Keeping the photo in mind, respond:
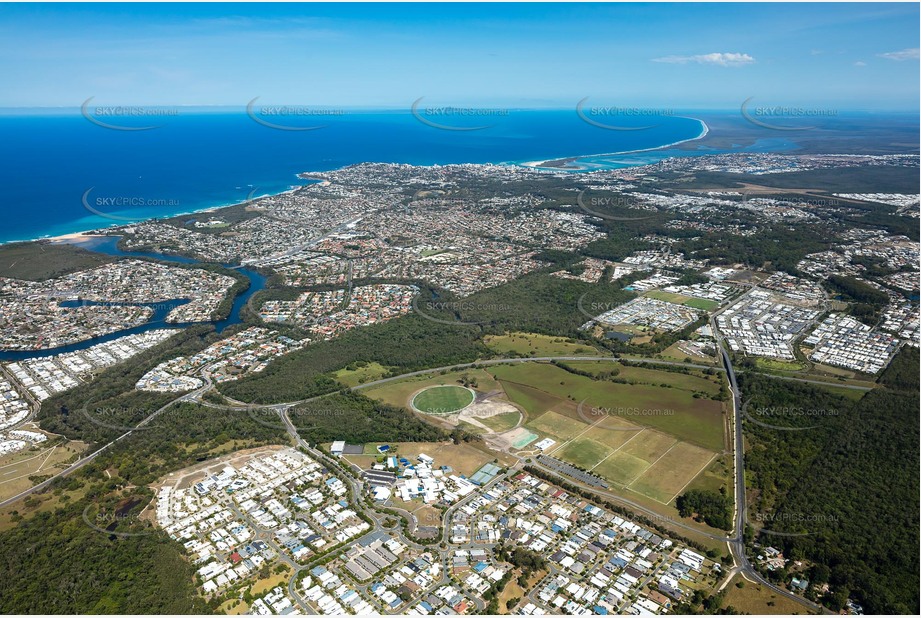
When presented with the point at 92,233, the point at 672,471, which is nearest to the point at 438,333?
the point at 672,471

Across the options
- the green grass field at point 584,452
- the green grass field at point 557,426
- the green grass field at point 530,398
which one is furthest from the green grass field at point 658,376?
the green grass field at point 584,452

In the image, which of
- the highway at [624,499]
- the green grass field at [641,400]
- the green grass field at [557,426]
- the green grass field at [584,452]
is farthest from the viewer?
the green grass field at [641,400]

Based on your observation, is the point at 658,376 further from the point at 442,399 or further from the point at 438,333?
the point at 438,333

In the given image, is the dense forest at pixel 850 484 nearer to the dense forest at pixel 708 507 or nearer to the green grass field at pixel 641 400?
the dense forest at pixel 708 507

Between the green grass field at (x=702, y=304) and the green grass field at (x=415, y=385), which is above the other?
the green grass field at (x=702, y=304)

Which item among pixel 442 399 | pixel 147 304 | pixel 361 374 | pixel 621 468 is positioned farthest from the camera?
pixel 147 304
